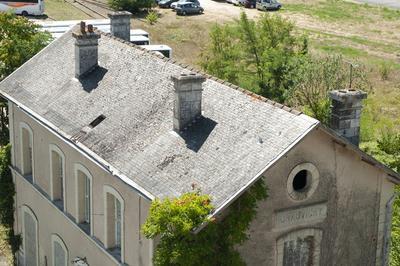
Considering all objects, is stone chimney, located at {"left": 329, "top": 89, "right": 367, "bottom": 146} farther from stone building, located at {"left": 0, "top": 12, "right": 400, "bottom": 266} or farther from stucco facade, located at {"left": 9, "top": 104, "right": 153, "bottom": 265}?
→ stucco facade, located at {"left": 9, "top": 104, "right": 153, "bottom": 265}

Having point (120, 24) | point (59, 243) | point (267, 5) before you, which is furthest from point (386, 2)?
point (59, 243)

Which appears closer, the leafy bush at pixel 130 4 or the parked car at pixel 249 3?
the leafy bush at pixel 130 4

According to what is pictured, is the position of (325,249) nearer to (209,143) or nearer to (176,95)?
(209,143)

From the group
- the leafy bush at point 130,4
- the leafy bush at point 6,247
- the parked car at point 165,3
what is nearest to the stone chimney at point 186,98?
the leafy bush at point 6,247

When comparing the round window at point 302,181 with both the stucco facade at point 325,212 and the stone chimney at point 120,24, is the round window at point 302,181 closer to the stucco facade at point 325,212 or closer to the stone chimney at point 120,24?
the stucco facade at point 325,212

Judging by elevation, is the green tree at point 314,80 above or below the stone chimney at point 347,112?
below

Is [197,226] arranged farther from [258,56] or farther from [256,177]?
[258,56]
